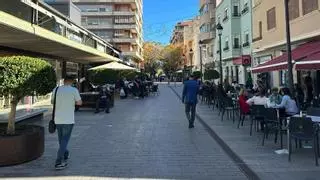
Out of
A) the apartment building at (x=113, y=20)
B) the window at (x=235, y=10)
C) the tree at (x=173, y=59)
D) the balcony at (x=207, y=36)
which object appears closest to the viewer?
the window at (x=235, y=10)

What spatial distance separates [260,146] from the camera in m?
11.0

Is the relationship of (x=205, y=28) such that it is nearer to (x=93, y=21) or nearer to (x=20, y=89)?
(x=93, y=21)

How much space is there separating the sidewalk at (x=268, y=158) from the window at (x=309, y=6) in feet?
28.0

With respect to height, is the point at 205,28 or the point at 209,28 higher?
the point at 205,28

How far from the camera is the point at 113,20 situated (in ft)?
328

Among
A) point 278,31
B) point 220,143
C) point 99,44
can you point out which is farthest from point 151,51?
point 220,143

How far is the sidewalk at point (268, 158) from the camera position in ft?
26.2

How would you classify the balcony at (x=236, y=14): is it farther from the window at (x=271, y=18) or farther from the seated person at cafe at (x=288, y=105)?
the seated person at cafe at (x=288, y=105)

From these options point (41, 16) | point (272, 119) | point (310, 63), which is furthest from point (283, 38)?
point (272, 119)

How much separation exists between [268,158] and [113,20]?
3651 inches

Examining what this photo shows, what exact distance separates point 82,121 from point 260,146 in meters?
8.61

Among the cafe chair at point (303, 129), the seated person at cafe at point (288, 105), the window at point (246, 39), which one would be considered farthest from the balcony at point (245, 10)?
the cafe chair at point (303, 129)

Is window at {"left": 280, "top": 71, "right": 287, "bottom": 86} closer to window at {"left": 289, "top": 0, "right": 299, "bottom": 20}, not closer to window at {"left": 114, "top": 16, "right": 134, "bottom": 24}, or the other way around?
window at {"left": 289, "top": 0, "right": 299, "bottom": 20}

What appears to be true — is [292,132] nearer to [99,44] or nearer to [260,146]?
[260,146]
